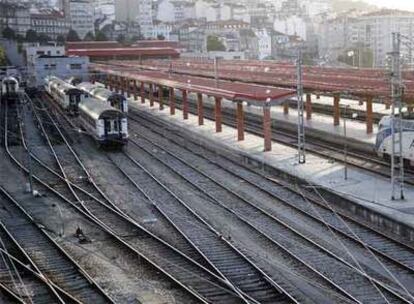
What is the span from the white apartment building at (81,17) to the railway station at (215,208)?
451 feet

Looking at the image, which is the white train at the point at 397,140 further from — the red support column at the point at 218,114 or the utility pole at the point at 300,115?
the red support column at the point at 218,114

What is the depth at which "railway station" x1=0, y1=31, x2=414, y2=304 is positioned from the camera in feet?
54.8

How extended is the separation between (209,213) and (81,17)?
164974 millimetres

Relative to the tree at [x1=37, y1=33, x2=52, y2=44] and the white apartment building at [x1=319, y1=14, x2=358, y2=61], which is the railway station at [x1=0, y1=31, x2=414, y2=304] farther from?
the tree at [x1=37, y1=33, x2=52, y2=44]

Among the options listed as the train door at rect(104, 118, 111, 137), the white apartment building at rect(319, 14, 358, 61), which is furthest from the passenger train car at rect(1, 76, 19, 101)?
the white apartment building at rect(319, 14, 358, 61)

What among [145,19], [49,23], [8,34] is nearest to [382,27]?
[8,34]

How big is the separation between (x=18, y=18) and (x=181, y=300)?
153m

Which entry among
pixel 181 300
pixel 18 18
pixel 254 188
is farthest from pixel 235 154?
pixel 18 18

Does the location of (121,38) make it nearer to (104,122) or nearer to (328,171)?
(104,122)

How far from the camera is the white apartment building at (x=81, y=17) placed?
587 ft

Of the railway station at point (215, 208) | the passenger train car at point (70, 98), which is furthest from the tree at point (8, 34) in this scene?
the railway station at point (215, 208)

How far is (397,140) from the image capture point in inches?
1140

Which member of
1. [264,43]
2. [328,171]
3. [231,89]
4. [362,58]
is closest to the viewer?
[328,171]

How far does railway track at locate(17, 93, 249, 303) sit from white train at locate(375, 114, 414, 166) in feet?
37.0
